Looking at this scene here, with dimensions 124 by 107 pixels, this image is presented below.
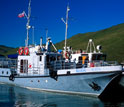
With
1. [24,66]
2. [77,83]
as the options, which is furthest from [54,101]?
[24,66]

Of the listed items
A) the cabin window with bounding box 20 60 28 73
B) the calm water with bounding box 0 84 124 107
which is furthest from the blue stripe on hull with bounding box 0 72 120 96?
the cabin window with bounding box 20 60 28 73

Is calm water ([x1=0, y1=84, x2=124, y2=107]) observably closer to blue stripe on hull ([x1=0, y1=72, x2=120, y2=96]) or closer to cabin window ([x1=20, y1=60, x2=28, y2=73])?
blue stripe on hull ([x1=0, y1=72, x2=120, y2=96])

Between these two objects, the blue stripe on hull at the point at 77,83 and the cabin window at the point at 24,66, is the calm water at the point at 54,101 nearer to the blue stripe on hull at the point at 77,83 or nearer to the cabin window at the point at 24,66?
the blue stripe on hull at the point at 77,83

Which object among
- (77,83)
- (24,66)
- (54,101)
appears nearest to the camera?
(54,101)

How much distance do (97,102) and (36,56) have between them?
9.28 metres

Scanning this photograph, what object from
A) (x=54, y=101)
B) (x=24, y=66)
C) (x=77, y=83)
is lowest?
(x=54, y=101)

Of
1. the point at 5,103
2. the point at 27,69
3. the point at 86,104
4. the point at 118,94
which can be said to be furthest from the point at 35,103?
the point at 118,94

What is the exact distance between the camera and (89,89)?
2306 cm

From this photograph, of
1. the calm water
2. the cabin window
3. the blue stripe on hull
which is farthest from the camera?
the cabin window

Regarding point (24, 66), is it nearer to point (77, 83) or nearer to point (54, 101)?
point (77, 83)

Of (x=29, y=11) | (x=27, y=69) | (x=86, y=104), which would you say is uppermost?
(x=29, y=11)

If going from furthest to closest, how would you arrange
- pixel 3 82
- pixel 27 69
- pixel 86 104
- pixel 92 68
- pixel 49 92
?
pixel 3 82 < pixel 27 69 < pixel 49 92 < pixel 92 68 < pixel 86 104

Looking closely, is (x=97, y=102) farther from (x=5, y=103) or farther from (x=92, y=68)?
(x=5, y=103)

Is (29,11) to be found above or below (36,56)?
above
